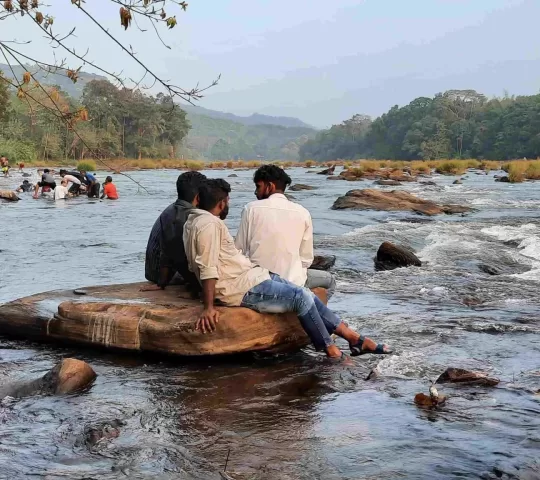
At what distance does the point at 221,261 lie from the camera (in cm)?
529

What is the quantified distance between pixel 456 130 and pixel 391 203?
72688mm

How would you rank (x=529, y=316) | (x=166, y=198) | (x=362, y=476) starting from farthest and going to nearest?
(x=166, y=198) → (x=529, y=316) → (x=362, y=476)

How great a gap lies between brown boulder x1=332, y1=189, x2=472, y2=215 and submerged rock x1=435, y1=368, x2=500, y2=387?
1434 cm

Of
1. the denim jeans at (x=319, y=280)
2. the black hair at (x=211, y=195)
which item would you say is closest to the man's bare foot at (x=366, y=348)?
the denim jeans at (x=319, y=280)

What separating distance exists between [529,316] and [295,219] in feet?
9.62

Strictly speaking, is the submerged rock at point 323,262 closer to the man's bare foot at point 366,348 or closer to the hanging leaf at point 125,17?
the man's bare foot at point 366,348

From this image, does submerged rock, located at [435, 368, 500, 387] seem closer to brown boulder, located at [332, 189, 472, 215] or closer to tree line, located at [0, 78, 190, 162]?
brown boulder, located at [332, 189, 472, 215]

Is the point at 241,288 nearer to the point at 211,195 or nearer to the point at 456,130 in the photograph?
the point at 211,195

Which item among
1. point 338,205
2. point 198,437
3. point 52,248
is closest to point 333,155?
point 338,205

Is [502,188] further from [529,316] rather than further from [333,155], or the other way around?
[333,155]

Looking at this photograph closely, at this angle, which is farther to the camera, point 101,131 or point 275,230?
point 101,131

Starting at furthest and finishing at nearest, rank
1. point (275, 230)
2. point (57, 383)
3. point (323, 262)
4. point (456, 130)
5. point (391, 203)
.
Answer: point (456, 130)
point (391, 203)
point (323, 262)
point (275, 230)
point (57, 383)

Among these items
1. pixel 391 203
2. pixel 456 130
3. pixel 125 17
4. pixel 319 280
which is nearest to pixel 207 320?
pixel 319 280

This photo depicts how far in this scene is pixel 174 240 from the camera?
5.97 meters
